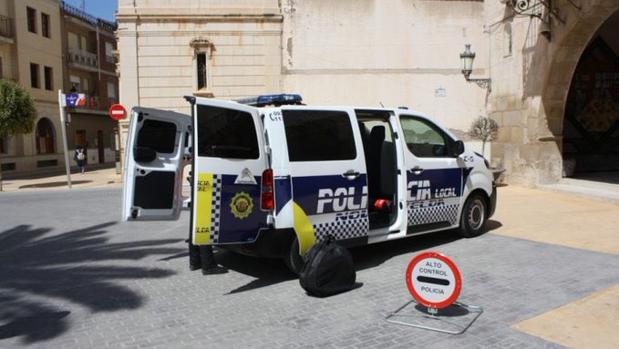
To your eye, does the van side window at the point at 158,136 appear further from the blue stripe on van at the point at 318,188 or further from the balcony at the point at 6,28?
the balcony at the point at 6,28

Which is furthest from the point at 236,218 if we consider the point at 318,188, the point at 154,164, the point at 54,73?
the point at 54,73

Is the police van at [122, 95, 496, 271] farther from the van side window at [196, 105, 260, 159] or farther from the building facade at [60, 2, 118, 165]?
the building facade at [60, 2, 118, 165]

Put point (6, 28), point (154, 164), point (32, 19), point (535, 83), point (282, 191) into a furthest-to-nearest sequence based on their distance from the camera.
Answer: point (32, 19) → point (6, 28) → point (535, 83) → point (154, 164) → point (282, 191)

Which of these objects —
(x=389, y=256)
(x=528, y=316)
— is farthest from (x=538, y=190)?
(x=528, y=316)

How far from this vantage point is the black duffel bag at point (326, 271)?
212 inches

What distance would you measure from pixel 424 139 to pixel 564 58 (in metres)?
6.99

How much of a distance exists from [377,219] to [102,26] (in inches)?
1628

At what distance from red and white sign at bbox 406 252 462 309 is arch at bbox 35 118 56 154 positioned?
33674 millimetres

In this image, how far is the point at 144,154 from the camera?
6.55 m

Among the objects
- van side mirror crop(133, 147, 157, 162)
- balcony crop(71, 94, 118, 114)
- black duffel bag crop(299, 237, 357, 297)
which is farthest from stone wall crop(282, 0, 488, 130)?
balcony crop(71, 94, 118, 114)

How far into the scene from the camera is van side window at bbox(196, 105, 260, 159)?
539 cm

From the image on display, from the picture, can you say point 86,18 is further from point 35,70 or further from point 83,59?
point 35,70

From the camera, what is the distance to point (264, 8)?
21828 millimetres

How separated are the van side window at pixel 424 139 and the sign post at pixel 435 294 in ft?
8.75
